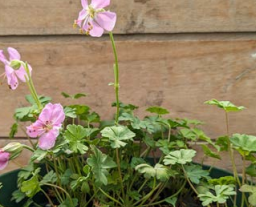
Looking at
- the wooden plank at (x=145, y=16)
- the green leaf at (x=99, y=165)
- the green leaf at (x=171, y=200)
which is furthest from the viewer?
the wooden plank at (x=145, y=16)

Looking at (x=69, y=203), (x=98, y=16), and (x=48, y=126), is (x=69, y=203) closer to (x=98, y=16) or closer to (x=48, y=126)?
(x=48, y=126)

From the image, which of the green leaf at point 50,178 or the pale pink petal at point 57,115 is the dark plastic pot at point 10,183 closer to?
the green leaf at point 50,178

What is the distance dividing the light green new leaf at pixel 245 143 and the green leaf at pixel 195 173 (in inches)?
3.7

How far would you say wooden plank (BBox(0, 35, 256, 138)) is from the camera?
120 centimetres

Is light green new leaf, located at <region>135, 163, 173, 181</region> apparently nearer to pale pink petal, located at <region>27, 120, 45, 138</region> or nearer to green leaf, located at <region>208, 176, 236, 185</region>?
green leaf, located at <region>208, 176, 236, 185</region>

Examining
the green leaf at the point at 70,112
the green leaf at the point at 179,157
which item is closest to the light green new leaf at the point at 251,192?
the green leaf at the point at 179,157

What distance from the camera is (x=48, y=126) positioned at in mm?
953

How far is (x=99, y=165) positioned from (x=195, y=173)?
224 mm

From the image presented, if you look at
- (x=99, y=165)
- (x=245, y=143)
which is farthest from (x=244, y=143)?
(x=99, y=165)

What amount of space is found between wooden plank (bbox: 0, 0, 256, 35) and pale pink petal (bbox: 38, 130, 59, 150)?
35 cm

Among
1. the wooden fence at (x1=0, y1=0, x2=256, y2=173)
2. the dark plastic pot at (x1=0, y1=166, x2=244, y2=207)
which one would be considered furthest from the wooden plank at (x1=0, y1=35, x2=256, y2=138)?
the dark plastic pot at (x1=0, y1=166, x2=244, y2=207)

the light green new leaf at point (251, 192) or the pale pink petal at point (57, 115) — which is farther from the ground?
the pale pink petal at point (57, 115)

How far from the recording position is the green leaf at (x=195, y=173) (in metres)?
1.03

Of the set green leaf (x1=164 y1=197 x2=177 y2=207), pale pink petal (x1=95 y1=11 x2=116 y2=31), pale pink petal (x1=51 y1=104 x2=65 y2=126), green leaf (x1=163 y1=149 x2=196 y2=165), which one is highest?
pale pink petal (x1=95 y1=11 x2=116 y2=31)
